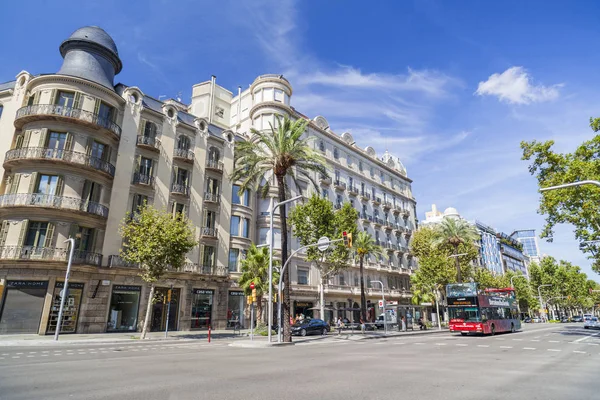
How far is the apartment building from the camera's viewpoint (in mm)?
24188

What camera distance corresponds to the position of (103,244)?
27109 mm

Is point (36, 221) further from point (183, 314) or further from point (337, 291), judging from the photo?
point (337, 291)

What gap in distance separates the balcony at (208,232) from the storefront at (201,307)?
16.8 feet

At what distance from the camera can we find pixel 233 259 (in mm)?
36062

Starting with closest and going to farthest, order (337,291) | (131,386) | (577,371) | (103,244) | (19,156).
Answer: (131,386), (577,371), (19,156), (103,244), (337,291)

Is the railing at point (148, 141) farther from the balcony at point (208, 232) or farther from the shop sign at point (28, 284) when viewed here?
the shop sign at point (28, 284)

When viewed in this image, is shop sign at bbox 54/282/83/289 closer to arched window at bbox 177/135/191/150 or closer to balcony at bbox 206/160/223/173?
arched window at bbox 177/135/191/150


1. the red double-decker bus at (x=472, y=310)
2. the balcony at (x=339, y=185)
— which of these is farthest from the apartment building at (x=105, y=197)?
the red double-decker bus at (x=472, y=310)

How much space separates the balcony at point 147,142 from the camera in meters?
30.7

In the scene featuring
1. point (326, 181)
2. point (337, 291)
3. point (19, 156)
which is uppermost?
point (326, 181)

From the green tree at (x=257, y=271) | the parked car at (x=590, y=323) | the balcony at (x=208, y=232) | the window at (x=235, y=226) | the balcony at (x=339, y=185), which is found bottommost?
the parked car at (x=590, y=323)

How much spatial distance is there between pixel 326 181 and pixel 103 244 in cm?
2805

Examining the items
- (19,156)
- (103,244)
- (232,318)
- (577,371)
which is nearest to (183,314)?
(232,318)

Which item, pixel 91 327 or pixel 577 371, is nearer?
pixel 577 371
